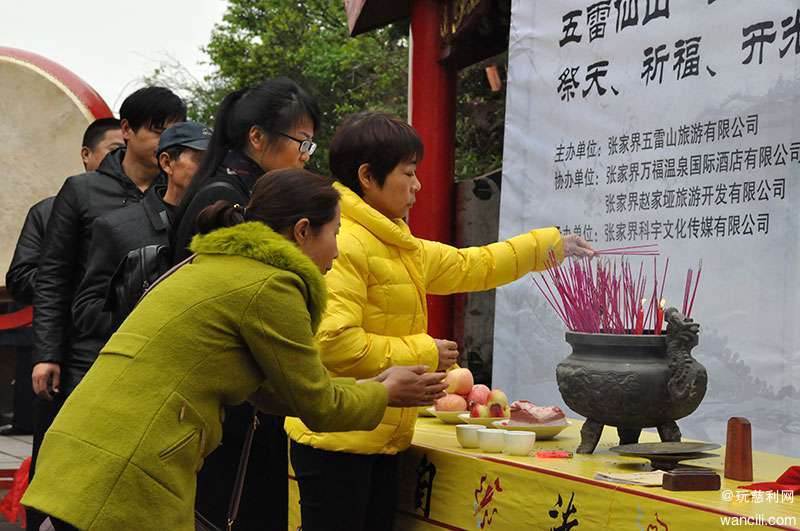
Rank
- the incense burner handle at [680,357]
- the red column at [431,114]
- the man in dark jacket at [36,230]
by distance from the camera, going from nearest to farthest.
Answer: the incense burner handle at [680,357]
the man in dark jacket at [36,230]
the red column at [431,114]

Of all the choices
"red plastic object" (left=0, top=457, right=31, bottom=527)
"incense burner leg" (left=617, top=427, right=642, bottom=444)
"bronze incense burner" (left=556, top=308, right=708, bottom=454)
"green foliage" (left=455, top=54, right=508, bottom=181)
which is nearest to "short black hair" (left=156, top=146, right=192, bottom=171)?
"bronze incense burner" (left=556, top=308, right=708, bottom=454)

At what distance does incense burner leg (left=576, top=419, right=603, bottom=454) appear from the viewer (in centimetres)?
255

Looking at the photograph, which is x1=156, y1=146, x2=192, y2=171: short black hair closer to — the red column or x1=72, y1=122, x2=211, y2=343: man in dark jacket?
x1=72, y1=122, x2=211, y2=343: man in dark jacket

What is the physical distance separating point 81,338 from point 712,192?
2017 mm

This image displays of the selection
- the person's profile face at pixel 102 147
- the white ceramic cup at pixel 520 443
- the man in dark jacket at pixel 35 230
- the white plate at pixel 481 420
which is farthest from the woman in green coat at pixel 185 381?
the person's profile face at pixel 102 147

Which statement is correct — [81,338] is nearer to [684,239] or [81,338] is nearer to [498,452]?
[498,452]

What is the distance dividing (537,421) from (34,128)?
523cm

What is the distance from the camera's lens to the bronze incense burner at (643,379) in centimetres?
243

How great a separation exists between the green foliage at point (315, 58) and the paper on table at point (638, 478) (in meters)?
11.8

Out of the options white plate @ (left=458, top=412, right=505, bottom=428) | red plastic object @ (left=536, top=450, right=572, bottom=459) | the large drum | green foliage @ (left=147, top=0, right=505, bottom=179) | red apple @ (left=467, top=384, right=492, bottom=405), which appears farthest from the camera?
green foliage @ (left=147, top=0, right=505, bottom=179)

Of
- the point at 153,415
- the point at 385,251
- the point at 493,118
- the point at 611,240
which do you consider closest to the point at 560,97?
the point at 611,240

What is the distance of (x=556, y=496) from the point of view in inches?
92.1

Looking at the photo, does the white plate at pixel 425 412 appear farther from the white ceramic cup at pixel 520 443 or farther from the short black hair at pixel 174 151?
the short black hair at pixel 174 151

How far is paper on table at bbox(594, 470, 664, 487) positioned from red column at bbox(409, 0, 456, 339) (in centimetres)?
380
